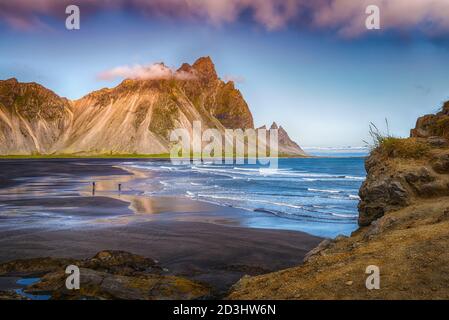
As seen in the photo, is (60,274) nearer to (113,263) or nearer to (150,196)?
(113,263)

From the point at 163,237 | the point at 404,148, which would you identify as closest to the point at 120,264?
the point at 163,237

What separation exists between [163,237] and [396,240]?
1159 centimetres

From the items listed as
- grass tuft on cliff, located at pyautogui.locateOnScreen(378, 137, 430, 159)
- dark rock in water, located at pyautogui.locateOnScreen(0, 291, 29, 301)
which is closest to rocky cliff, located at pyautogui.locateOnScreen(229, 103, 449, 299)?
grass tuft on cliff, located at pyautogui.locateOnScreen(378, 137, 430, 159)

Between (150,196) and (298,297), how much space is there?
30588 millimetres

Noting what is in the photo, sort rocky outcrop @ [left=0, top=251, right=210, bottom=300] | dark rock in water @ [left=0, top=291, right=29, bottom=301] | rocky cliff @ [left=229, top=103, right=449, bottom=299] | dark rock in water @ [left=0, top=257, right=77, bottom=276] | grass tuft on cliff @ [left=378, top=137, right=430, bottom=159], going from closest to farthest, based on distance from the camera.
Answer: rocky cliff @ [left=229, top=103, right=449, bottom=299] → dark rock in water @ [left=0, top=291, right=29, bottom=301] → rocky outcrop @ [left=0, top=251, right=210, bottom=300] → dark rock in water @ [left=0, top=257, right=77, bottom=276] → grass tuft on cliff @ [left=378, top=137, right=430, bottom=159]

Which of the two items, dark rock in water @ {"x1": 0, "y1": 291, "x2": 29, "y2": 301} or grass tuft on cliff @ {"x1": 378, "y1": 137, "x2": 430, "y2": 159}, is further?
grass tuft on cliff @ {"x1": 378, "y1": 137, "x2": 430, "y2": 159}

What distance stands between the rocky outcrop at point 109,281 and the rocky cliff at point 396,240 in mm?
1472

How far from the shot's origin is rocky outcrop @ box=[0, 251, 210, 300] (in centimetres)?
921

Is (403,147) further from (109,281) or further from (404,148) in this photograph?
(109,281)

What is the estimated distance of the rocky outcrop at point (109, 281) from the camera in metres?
9.21

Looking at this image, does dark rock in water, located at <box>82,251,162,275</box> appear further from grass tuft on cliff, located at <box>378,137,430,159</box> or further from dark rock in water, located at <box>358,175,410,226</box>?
grass tuft on cliff, located at <box>378,137,430,159</box>

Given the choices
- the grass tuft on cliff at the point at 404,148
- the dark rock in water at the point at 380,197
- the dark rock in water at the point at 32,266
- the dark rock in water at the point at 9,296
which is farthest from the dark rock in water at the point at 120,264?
the grass tuft on cliff at the point at 404,148

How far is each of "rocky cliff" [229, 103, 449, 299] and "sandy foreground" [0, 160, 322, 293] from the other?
2.92 meters
